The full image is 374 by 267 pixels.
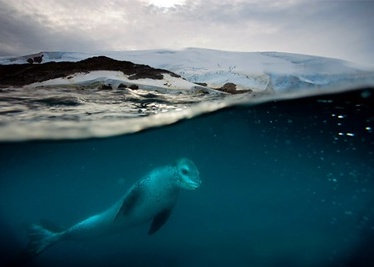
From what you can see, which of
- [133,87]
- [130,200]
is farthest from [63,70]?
[130,200]

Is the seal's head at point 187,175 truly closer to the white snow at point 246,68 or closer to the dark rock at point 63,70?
the white snow at point 246,68

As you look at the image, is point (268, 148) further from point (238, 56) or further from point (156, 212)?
point (156, 212)

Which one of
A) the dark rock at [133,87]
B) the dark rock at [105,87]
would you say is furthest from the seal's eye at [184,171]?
the dark rock at [105,87]

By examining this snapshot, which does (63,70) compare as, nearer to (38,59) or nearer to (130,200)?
(38,59)

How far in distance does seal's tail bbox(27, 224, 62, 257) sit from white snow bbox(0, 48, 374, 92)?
5747 mm

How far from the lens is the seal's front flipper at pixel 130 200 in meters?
10.4

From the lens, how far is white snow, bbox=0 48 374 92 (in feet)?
37.6

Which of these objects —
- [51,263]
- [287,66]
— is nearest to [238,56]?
[287,66]

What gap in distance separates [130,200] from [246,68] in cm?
870

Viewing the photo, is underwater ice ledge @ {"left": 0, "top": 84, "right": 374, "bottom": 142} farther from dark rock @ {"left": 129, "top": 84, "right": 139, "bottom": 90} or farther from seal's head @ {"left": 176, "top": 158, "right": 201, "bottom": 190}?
seal's head @ {"left": 176, "top": 158, "right": 201, "bottom": 190}

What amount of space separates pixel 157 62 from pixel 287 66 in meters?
6.27

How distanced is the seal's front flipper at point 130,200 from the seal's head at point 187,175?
1.46 meters

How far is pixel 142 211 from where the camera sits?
11273 mm

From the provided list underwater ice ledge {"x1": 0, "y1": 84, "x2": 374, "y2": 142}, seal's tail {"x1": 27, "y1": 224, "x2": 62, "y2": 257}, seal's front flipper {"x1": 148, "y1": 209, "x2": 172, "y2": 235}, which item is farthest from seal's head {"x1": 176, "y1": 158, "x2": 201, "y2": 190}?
seal's tail {"x1": 27, "y1": 224, "x2": 62, "y2": 257}
